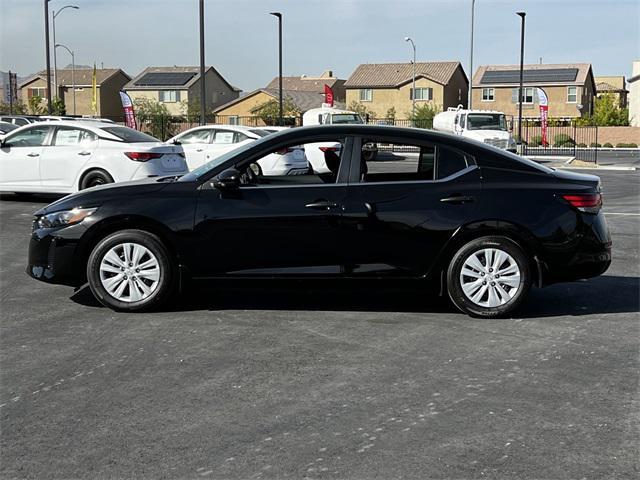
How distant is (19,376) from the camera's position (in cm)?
544

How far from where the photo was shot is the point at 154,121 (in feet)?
197

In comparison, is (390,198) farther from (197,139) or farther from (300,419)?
(197,139)

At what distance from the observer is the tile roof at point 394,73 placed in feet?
268

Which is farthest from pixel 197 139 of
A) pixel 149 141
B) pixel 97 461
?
pixel 97 461

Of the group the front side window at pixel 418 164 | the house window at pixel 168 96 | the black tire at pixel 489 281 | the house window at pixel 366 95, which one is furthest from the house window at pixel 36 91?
the black tire at pixel 489 281

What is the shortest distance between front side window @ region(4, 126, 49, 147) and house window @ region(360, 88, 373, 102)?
68.5 metres

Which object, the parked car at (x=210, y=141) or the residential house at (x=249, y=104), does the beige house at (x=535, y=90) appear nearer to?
the residential house at (x=249, y=104)

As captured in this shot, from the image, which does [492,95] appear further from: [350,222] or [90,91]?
[350,222]

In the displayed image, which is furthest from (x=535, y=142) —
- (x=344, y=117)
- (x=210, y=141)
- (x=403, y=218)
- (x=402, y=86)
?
(x=403, y=218)

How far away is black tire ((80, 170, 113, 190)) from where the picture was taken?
15.0 m

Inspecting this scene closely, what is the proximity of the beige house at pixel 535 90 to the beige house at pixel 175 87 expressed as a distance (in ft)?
89.8

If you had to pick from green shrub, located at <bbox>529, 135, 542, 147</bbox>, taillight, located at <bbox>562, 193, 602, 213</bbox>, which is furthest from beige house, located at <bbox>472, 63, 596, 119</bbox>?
taillight, located at <bbox>562, 193, 602, 213</bbox>

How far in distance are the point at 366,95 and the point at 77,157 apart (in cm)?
6948

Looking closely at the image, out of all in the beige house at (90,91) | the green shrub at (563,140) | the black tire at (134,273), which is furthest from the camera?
the beige house at (90,91)
